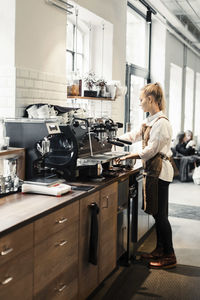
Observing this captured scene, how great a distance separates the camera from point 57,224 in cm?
268

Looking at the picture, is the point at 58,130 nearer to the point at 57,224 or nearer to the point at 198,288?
the point at 57,224

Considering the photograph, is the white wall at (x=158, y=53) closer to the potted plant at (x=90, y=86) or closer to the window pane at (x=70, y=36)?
the window pane at (x=70, y=36)

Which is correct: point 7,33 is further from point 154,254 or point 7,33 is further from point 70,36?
point 154,254

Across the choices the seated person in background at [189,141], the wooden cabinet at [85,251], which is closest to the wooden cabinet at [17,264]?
the wooden cabinet at [85,251]

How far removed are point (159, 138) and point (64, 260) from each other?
5.40 ft

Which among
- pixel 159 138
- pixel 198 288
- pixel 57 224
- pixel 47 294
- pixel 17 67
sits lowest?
pixel 198 288

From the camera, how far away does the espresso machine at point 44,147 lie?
3.31 meters

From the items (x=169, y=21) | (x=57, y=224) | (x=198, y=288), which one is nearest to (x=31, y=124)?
(x=57, y=224)

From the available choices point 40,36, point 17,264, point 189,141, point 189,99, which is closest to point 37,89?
point 40,36

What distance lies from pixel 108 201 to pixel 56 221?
970 millimetres

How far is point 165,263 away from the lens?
417cm

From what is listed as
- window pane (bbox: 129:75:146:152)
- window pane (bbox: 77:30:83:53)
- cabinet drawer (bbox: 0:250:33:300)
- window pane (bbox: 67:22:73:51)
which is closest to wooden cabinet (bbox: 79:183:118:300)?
cabinet drawer (bbox: 0:250:33:300)

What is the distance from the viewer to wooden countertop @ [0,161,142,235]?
2270 millimetres

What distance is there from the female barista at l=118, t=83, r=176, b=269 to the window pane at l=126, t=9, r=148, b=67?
13.1 feet
